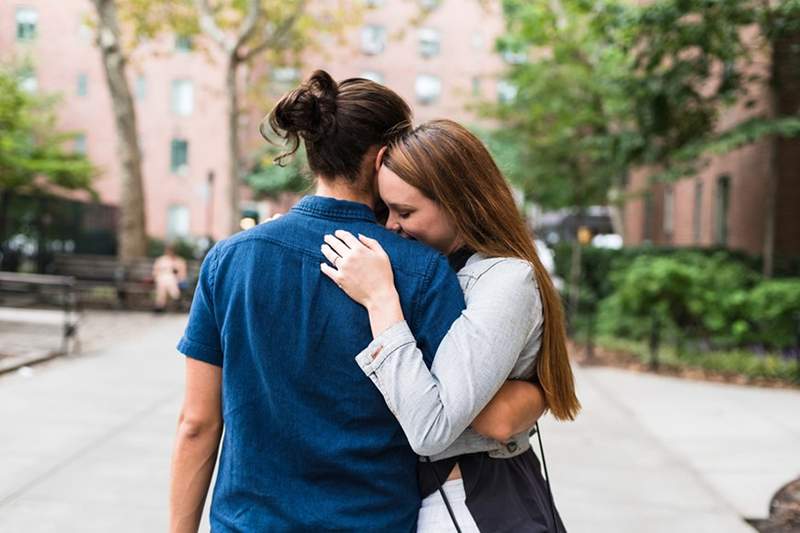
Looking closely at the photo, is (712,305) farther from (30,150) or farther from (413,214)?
(30,150)

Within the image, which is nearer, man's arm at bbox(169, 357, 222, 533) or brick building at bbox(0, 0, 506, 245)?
man's arm at bbox(169, 357, 222, 533)

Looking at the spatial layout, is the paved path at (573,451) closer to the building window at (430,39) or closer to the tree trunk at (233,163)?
the tree trunk at (233,163)

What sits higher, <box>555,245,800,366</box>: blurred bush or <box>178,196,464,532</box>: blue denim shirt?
<box>178,196,464,532</box>: blue denim shirt

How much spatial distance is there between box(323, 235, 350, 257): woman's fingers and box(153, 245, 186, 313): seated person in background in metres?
17.0

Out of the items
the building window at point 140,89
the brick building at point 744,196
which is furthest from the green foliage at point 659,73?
the building window at point 140,89

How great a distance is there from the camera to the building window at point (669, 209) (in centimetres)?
Answer: 2496

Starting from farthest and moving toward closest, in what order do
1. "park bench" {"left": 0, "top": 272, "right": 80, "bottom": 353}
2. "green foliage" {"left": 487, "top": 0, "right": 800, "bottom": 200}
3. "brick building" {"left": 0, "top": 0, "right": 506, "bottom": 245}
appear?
1. "brick building" {"left": 0, "top": 0, "right": 506, "bottom": 245}
2. "green foliage" {"left": 487, "top": 0, "right": 800, "bottom": 200}
3. "park bench" {"left": 0, "top": 272, "right": 80, "bottom": 353}

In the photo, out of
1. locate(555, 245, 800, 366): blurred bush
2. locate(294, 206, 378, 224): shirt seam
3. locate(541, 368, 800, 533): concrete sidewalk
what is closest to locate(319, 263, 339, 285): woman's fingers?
locate(294, 206, 378, 224): shirt seam

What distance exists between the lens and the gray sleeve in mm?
1688

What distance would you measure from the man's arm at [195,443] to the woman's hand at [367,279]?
38 centimetres

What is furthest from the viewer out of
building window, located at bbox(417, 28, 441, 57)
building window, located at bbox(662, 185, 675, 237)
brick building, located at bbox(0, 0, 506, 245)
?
building window, located at bbox(417, 28, 441, 57)

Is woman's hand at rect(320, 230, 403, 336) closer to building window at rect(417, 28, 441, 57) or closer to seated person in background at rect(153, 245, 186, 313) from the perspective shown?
seated person in background at rect(153, 245, 186, 313)

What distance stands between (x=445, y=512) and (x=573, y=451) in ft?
17.6

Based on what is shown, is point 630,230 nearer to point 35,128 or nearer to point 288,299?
point 35,128
